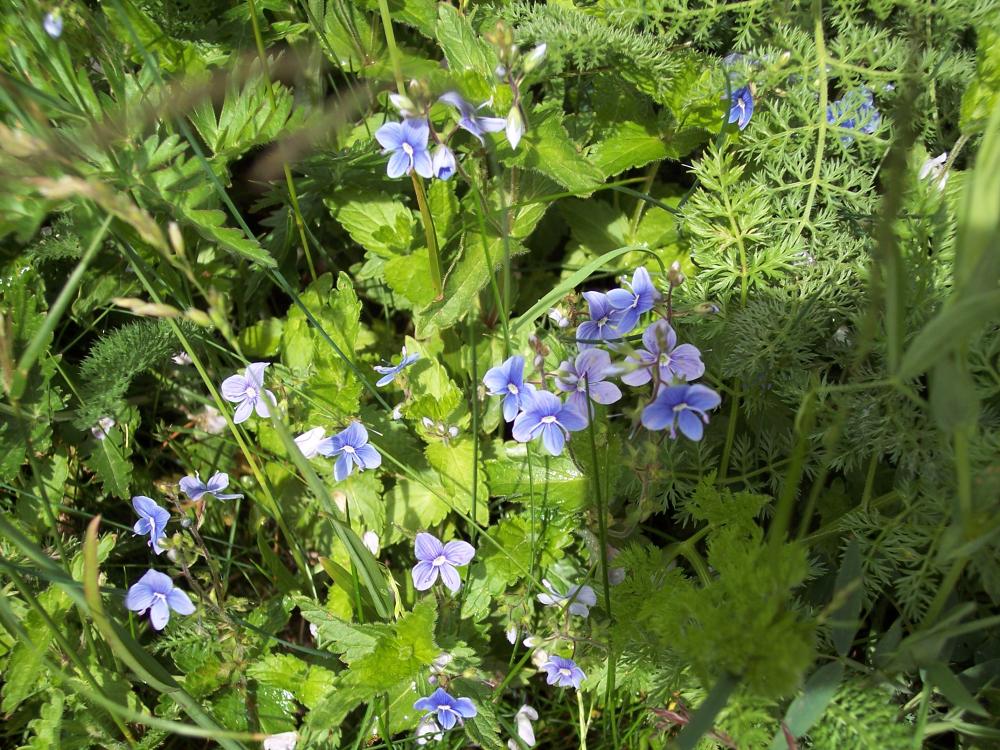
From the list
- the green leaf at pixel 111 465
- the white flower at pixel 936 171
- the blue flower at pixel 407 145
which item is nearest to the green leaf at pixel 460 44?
the blue flower at pixel 407 145

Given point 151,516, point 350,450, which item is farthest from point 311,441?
point 151,516

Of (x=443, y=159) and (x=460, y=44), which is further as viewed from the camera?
(x=460, y=44)

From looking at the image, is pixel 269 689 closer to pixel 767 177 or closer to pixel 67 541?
pixel 67 541

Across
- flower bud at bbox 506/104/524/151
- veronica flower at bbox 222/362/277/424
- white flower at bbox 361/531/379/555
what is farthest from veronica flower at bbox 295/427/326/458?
flower bud at bbox 506/104/524/151

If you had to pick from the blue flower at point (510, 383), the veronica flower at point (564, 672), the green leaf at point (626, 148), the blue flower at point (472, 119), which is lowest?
the veronica flower at point (564, 672)

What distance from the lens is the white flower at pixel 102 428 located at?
263 centimetres

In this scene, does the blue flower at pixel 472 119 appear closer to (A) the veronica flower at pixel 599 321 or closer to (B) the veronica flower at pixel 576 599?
(A) the veronica flower at pixel 599 321

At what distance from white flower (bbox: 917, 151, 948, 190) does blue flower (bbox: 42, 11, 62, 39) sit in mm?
2300

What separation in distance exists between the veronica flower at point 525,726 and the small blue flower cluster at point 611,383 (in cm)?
82

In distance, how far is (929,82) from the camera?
7.99 feet

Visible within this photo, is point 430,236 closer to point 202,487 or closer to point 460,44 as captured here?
point 460,44

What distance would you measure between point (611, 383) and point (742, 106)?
1060 mm

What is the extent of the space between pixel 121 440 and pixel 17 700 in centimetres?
84

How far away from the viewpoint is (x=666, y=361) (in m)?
1.87
